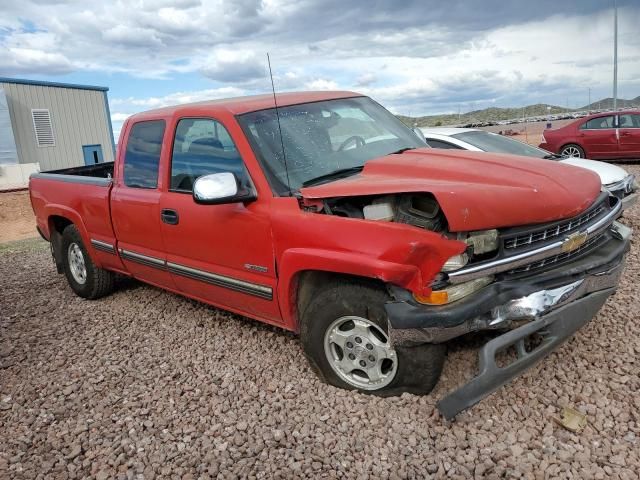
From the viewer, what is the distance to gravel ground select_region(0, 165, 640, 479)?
275 centimetres

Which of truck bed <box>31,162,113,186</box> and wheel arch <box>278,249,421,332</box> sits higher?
truck bed <box>31,162,113,186</box>

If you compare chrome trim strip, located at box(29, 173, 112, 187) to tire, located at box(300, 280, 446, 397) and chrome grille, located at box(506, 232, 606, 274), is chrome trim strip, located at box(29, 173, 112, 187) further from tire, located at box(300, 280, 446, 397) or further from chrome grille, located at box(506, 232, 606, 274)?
chrome grille, located at box(506, 232, 606, 274)

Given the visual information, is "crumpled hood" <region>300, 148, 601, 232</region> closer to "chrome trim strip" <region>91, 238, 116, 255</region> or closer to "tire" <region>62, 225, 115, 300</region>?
"chrome trim strip" <region>91, 238, 116, 255</region>

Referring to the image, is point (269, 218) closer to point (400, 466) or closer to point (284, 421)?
point (284, 421)

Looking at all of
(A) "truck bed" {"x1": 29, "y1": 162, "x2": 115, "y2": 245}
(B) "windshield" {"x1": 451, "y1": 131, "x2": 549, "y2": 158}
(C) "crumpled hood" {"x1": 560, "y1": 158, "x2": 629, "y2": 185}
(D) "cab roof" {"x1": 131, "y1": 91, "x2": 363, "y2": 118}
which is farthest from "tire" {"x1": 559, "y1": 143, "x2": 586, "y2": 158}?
(A) "truck bed" {"x1": 29, "y1": 162, "x2": 115, "y2": 245}

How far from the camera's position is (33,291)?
258 inches

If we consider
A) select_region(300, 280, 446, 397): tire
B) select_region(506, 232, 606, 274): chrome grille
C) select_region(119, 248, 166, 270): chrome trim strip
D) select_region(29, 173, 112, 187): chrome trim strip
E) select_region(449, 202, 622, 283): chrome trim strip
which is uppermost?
select_region(29, 173, 112, 187): chrome trim strip

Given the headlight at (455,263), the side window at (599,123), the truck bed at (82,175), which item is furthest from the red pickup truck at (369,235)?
the side window at (599,123)

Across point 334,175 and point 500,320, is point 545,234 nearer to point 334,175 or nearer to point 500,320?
point 500,320

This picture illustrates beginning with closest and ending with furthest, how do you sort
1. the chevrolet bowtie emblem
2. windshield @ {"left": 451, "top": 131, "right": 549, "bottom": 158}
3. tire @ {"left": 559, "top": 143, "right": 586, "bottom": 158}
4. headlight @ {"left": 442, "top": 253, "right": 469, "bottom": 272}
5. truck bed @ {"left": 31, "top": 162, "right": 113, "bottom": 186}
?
1. headlight @ {"left": 442, "top": 253, "right": 469, "bottom": 272}
2. the chevrolet bowtie emblem
3. truck bed @ {"left": 31, "top": 162, "right": 113, "bottom": 186}
4. windshield @ {"left": 451, "top": 131, "right": 549, "bottom": 158}
5. tire @ {"left": 559, "top": 143, "right": 586, "bottom": 158}

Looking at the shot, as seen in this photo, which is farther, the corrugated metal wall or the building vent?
the building vent

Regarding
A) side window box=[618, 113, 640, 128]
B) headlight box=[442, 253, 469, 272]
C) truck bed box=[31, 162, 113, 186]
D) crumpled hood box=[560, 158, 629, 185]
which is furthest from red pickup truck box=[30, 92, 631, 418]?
side window box=[618, 113, 640, 128]

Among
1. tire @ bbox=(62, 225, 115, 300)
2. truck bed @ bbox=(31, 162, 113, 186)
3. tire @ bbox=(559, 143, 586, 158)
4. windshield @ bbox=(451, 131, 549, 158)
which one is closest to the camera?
truck bed @ bbox=(31, 162, 113, 186)

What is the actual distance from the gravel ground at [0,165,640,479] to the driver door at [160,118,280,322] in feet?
1.62
